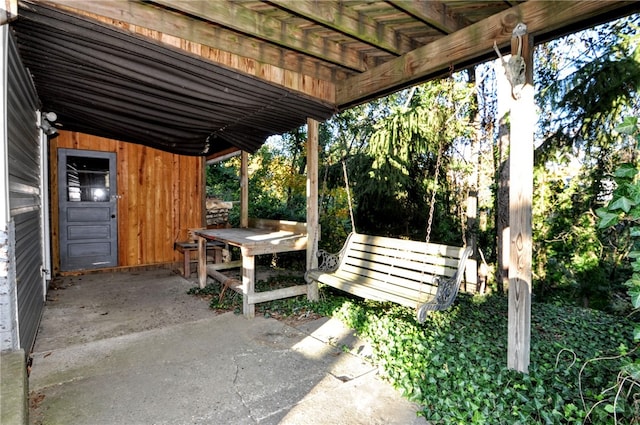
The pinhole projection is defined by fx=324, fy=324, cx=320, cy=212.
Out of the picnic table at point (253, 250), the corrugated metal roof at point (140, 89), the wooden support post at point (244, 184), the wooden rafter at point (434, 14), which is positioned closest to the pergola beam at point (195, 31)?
the corrugated metal roof at point (140, 89)

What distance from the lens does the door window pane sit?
5438mm

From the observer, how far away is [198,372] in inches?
92.1

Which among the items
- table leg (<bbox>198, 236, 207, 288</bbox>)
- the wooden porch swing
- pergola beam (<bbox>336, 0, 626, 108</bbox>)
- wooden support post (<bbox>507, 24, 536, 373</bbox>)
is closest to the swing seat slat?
the wooden porch swing

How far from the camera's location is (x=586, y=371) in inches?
87.8

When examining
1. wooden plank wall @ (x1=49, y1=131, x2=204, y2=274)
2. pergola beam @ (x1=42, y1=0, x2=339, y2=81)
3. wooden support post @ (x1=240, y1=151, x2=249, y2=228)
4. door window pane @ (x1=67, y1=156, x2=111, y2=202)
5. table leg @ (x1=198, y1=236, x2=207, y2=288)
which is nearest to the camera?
pergola beam @ (x1=42, y1=0, x2=339, y2=81)

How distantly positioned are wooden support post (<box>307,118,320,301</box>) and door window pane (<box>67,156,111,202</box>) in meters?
4.04

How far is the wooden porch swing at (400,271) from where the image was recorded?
8.79 ft

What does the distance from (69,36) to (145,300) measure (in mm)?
3023

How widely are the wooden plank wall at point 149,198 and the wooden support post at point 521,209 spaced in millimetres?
5853

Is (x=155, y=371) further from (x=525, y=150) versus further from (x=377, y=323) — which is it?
(x=525, y=150)

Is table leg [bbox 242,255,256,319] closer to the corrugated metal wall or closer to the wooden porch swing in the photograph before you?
the wooden porch swing

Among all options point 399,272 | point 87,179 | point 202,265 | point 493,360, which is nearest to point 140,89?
point 202,265

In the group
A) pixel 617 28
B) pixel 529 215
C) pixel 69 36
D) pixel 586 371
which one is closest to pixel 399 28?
pixel 529 215

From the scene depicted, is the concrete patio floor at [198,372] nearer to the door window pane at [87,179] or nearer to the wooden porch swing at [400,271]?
the wooden porch swing at [400,271]
